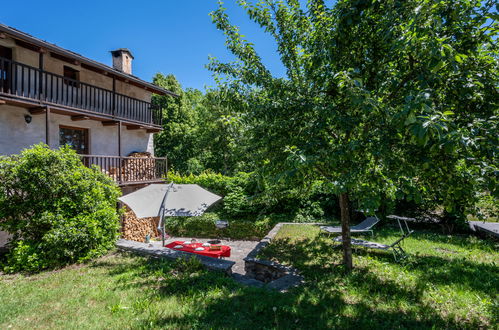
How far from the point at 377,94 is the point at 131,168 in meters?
11.7

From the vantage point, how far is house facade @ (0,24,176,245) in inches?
346

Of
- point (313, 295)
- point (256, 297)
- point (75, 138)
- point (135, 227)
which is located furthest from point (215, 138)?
point (313, 295)

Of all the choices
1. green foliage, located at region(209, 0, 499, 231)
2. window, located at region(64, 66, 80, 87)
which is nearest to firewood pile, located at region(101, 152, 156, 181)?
window, located at region(64, 66, 80, 87)

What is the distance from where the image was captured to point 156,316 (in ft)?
12.4

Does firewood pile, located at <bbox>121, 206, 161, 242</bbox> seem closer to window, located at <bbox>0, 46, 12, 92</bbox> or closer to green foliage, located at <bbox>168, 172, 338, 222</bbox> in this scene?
green foliage, located at <bbox>168, 172, 338, 222</bbox>

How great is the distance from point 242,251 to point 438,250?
21.7ft

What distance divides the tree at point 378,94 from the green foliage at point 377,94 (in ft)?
0.07

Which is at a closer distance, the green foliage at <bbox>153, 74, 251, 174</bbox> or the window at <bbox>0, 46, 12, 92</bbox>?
the window at <bbox>0, 46, 12, 92</bbox>

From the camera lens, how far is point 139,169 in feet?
42.2

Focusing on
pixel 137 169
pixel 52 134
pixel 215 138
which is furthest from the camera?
pixel 215 138

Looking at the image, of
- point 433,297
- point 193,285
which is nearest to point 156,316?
point 193,285

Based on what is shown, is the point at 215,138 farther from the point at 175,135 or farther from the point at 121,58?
the point at 121,58

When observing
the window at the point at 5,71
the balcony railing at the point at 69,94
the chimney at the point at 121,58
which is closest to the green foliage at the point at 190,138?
the chimney at the point at 121,58

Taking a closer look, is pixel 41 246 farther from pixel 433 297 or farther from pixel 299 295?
pixel 433 297
